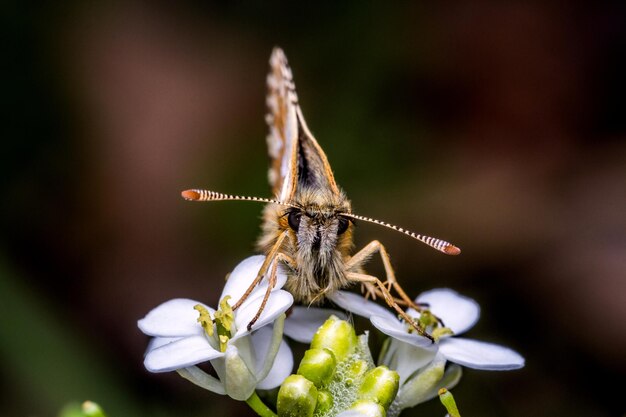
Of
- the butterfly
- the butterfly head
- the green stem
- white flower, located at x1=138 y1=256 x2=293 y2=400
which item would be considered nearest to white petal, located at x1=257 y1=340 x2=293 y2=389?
white flower, located at x1=138 y1=256 x2=293 y2=400

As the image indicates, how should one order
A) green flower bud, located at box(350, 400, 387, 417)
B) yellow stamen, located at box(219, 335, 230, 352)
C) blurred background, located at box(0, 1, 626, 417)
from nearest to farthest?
green flower bud, located at box(350, 400, 387, 417)
yellow stamen, located at box(219, 335, 230, 352)
blurred background, located at box(0, 1, 626, 417)

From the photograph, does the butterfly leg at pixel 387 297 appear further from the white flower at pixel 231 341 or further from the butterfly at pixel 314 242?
the white flower at pixel 231 341

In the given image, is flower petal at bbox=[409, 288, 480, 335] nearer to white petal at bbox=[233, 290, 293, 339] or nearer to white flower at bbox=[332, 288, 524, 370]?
white flower at bbox=[332, 288, 524, 370]

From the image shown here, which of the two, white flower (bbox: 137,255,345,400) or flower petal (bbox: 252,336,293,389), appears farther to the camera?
flower petal (bbox: 252,336,293,389)

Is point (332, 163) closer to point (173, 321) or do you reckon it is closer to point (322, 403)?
point (173, 321)

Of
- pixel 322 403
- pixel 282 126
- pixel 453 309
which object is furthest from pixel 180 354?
pixel 282 126

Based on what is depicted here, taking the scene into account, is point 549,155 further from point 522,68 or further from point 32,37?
point 32,37
